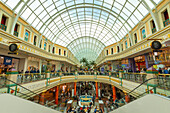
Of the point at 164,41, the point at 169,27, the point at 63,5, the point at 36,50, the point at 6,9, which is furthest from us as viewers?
the point at 63,5

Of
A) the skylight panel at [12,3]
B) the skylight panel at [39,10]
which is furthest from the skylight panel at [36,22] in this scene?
the skylight panel at [12,3]

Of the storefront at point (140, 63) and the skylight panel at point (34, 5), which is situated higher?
Answer: the skylight panel at point (34, 5)

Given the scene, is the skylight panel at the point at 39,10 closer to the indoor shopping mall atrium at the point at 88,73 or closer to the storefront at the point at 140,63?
the indoor shopping mall atrium at the point at 88,73

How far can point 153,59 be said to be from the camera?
11820mm

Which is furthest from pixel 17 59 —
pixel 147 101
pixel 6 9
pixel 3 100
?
pixel 147 101

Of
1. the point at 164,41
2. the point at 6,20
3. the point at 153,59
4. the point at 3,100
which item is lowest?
the point at 3,100

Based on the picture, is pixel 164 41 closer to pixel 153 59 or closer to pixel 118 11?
pixel 153 59

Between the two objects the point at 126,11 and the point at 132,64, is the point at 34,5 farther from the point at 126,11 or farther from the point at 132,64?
the point at 132,64

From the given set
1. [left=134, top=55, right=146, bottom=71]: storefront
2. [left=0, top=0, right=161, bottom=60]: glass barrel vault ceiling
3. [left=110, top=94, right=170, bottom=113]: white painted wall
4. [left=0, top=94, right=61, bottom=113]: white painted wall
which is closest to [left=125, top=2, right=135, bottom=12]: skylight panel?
[left=0, top=0, right=161, bottom=60]: glass barrel vault ceiling

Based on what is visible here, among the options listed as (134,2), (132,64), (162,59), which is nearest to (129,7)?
(134,2)

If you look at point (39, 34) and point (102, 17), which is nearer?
point (39, 34)

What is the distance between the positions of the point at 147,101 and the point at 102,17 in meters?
22.2

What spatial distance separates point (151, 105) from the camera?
3.58 metres

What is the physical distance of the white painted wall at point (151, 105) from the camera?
3131 millimetres
